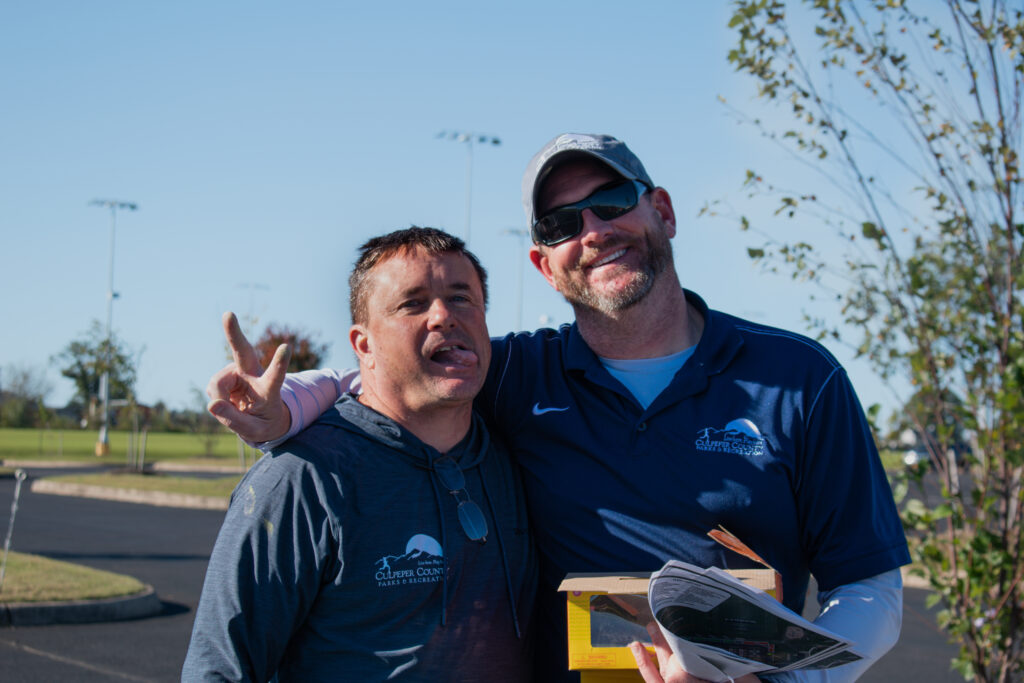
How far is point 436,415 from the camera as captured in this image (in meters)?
2.62

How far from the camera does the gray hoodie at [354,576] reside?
226 centimetres

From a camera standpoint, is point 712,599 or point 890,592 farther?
point 890,592

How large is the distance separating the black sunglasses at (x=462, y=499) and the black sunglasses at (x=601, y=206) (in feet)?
2.83

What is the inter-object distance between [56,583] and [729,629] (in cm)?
908

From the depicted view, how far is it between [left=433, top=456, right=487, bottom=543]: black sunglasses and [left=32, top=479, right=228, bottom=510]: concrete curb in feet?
58.0

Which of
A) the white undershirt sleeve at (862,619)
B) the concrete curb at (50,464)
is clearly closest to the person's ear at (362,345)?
the white undershirt sleeve at (862,619)

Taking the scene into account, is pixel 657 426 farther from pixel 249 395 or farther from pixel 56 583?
pixel 56 583

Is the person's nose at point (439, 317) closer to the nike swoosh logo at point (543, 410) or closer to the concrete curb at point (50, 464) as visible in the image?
the nike swoosh logo at point (543, 410)

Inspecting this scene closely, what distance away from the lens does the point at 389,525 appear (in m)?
2.42

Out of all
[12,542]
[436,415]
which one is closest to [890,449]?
[436,415]

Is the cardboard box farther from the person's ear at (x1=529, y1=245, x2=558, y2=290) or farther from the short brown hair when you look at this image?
the person's ear at (x1=529, y1=245, x2=558, y2=290)

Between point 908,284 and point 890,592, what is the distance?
9.74 ft

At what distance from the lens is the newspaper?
1900mm

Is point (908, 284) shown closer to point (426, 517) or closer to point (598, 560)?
point (598, 560)
